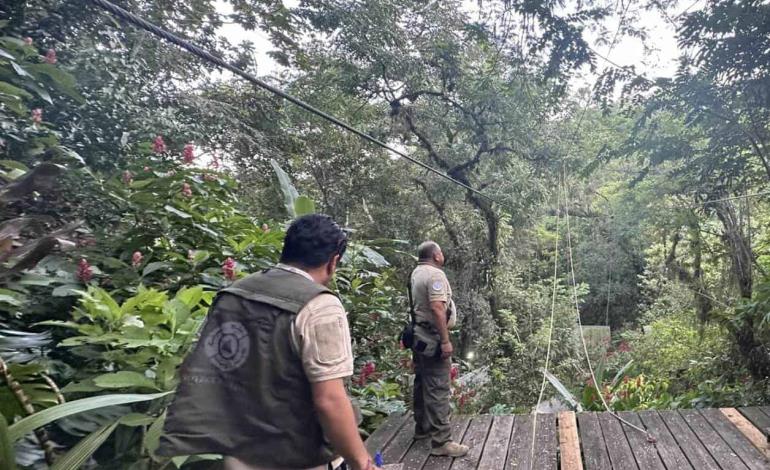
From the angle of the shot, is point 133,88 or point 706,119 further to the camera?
point 706,119

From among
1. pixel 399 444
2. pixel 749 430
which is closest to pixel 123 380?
pixel 399 444

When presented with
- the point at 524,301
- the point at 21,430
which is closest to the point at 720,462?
the point at 21,430

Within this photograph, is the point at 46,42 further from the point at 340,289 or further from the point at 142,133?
the point at 340,289

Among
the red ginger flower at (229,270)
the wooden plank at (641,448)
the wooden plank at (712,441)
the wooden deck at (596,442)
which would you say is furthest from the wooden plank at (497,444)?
the red ginger flower at (229,270)

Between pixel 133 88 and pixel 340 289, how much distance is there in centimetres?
219

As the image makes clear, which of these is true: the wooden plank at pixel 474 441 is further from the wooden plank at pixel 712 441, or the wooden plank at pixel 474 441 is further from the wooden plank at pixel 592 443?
the wooden plank at pixel 712 441

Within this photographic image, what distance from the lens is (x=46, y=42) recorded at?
3352 millimetres

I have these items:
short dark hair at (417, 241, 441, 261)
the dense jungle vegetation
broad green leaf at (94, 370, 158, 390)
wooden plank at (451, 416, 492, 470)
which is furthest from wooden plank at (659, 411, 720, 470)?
broad green leaf at (94, 370, 158, 390)

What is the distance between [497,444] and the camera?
3.10 meters

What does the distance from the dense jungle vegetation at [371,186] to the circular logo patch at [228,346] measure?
0.89 feet

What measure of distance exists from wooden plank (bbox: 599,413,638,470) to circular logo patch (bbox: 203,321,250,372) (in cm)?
238

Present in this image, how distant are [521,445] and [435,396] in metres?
0.65

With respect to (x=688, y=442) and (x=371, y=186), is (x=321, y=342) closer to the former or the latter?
(x=688, y=442)

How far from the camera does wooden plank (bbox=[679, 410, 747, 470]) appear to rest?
8.94 ft
